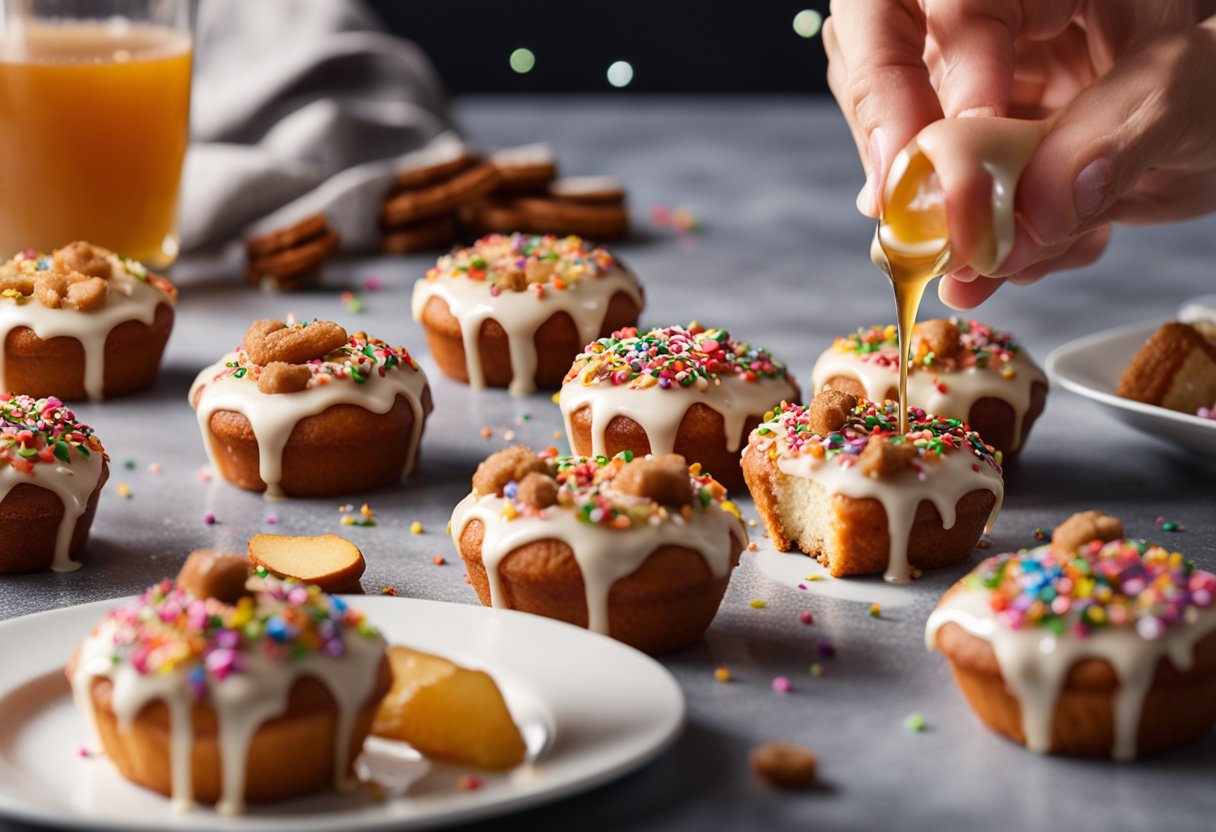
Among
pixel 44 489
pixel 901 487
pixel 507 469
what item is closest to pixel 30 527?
pixel 44 489

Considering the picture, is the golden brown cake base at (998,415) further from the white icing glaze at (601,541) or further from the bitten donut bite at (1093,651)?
the bitten donut bite at (1093,651)

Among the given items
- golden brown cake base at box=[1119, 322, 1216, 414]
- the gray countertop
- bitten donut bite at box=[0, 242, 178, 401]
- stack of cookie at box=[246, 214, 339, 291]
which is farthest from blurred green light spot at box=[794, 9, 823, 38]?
bitten donut bite at box=[0, 242, 178, 401]

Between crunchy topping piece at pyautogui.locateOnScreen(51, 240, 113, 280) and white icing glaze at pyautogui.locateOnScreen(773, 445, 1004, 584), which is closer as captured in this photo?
white icing glaze at pyautogui.locateOnScreen(773, 445, 1004, 584)

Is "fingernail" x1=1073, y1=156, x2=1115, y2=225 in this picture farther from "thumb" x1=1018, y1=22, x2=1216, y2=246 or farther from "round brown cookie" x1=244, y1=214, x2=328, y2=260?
"round brown cookie" x1=244, y1=214, x2=328, y2=260

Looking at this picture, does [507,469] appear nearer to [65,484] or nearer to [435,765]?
[435,765]

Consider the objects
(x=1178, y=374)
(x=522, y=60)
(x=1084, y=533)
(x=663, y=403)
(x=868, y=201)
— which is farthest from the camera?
(x=522, y=60)

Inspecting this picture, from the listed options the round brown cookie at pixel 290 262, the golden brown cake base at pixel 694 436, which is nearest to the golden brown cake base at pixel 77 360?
the round brown cookie at pixel 290 262
